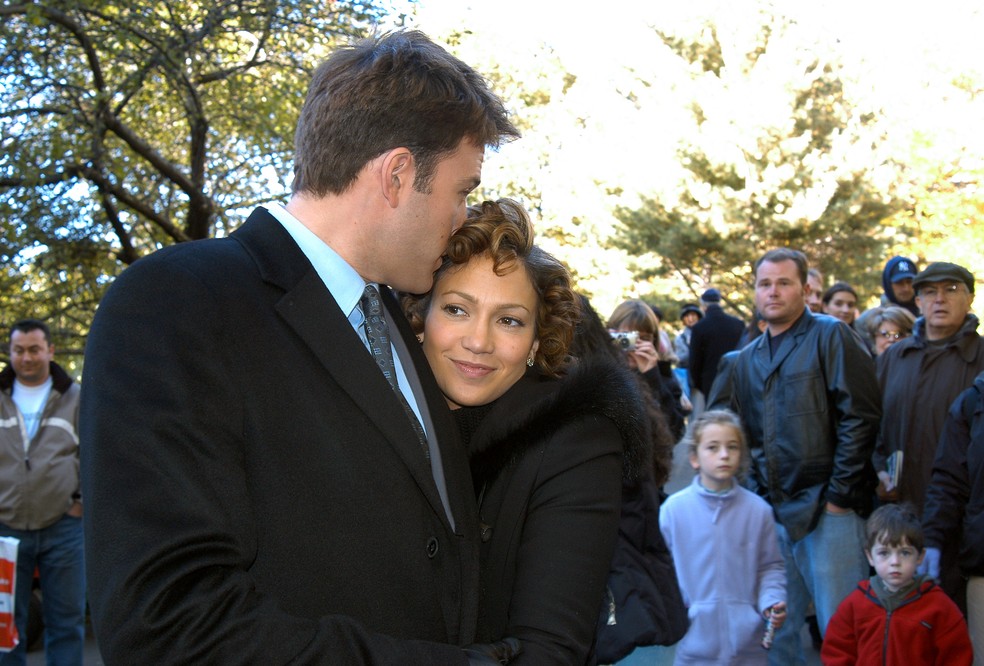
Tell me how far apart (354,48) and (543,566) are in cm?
116

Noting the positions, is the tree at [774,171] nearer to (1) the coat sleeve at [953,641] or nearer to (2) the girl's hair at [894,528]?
(2) the girl's hair at [894,528]

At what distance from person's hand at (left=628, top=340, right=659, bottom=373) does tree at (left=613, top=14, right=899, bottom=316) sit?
21410 mm

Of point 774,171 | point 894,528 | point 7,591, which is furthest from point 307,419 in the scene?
point 774,171

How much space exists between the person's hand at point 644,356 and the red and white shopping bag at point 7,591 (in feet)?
12.8

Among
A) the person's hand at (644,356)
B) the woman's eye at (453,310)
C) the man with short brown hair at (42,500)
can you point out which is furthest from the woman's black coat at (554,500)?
the man with short brown hair at (42,500)

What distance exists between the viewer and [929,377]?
6105 mm

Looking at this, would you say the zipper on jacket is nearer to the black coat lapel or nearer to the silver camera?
the silver camera

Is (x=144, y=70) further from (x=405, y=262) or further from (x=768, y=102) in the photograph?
(x=768, y=102)

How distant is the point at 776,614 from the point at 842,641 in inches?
16.6

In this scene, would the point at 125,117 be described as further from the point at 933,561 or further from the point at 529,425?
the point at 529,425

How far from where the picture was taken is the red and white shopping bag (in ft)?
18.7

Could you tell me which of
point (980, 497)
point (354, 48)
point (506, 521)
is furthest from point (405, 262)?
point (980, 497)

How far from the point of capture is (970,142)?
17703mm

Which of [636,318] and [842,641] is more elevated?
[636,318]
